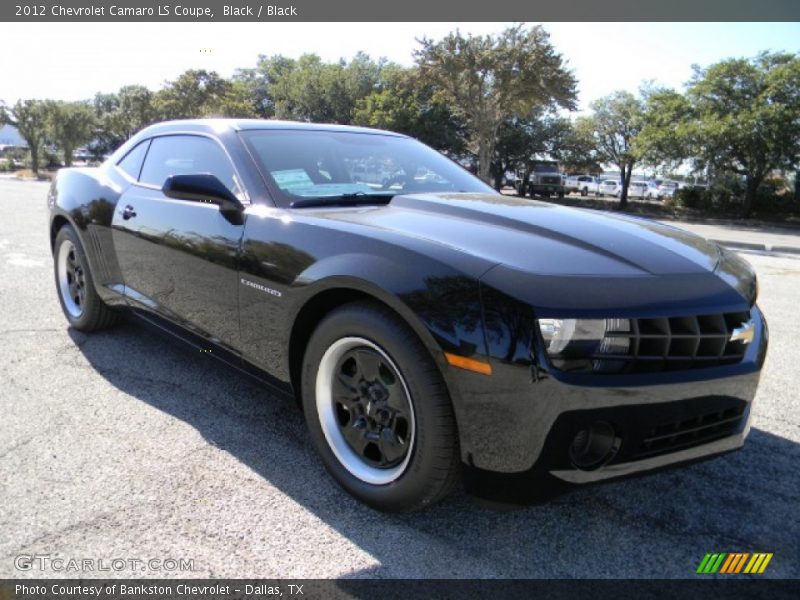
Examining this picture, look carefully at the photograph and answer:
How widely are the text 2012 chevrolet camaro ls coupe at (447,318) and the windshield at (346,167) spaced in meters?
0.01

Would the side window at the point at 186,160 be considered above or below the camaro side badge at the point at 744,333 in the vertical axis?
above

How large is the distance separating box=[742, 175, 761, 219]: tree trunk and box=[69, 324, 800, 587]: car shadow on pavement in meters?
28.6

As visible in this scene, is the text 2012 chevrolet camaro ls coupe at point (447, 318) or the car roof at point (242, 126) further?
the car roof at point (242, 126)

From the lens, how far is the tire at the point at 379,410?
1885 millimetres

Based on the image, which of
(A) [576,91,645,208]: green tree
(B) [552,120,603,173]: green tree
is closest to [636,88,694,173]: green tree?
(A) [576,91,645,208]: green tree

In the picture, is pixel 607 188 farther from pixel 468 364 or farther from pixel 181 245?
pixel 468 364

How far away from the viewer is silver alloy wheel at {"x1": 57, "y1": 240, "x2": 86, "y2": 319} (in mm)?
4117

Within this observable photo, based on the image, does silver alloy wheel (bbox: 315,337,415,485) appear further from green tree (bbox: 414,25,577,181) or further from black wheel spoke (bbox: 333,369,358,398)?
green tree (bbox: 414,25,577,181)

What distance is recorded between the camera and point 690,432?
1929mm

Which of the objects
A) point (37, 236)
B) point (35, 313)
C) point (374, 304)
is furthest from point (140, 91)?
point (374, 304)

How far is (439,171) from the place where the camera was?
341 centimetres

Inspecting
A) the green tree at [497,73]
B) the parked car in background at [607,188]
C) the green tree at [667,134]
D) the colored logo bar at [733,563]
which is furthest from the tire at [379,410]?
the parked car in background at [607,188]

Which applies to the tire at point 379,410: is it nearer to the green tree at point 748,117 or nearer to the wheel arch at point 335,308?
the wheel arch at point 335,308

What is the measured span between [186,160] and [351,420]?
1.85 meters
